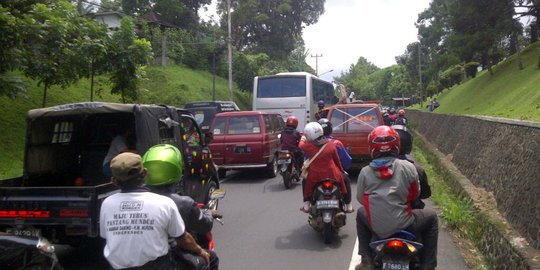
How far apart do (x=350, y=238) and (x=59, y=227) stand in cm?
384

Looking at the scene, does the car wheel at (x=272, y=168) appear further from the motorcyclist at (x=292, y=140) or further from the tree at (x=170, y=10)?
the tree at (x=170, y=10)

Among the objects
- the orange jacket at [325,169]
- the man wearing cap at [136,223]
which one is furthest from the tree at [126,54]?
the man wearing cap at [136,223]

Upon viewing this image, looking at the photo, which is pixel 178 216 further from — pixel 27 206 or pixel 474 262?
pixel 474 262

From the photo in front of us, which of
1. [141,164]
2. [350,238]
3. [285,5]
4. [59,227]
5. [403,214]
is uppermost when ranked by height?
[285,5]

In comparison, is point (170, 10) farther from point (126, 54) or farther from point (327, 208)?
point (327, 208)

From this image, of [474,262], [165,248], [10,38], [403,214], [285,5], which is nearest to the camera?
[165,248]

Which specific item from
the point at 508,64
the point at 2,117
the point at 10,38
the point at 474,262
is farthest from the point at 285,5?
the point at 474,262

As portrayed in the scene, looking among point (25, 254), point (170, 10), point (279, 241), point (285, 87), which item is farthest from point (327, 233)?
point (170, 10)

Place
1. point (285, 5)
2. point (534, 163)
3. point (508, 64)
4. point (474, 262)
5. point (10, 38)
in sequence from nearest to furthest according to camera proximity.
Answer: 1. point (534, 163)
2. point (474, 262)
3. point (10, 38)
4. point (508, 64)
5. point (285, 5)

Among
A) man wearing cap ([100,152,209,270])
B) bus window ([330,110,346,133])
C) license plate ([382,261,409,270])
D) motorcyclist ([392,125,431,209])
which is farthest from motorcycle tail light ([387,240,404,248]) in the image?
bus window ([330,110,346,133])

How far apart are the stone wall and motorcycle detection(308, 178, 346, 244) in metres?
1.88

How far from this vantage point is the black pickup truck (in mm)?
5336

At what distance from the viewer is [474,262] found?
231 inches

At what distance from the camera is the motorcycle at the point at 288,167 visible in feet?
36.9
